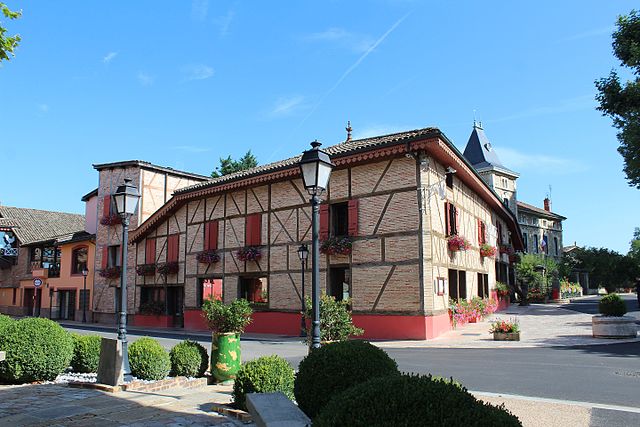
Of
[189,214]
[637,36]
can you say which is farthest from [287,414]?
[637,36]

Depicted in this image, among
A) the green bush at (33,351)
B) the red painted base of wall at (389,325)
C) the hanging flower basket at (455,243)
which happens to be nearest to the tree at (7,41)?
the green bush at (33,351)

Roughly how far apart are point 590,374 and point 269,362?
611cm

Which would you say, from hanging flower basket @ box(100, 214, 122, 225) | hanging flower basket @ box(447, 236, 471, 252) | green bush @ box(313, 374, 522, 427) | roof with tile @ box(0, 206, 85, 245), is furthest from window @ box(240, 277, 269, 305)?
roof with tile @ box(0, 206, 85, 245)

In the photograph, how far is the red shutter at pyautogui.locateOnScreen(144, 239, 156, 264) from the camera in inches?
1036

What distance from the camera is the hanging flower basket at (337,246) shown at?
1777 cm

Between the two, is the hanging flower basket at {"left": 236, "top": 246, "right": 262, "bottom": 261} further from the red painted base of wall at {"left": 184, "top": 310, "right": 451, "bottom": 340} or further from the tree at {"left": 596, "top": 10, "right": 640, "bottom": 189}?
the tree at {"left": 596, "top": 10, "right": 640, "bottom": 189}

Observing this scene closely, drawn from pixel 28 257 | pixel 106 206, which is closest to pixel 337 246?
pixel 106 206

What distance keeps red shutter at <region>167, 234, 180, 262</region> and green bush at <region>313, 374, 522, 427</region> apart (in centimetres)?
2332

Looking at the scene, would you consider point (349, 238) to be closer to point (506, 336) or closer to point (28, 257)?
point (506, 336)

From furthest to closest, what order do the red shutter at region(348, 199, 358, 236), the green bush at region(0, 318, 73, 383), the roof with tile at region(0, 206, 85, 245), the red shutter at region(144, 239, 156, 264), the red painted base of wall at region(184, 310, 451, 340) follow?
the roof with tile at region(0, 206, 85, 245), the red shutter at region(144, 239, 156, 264), the red shutter at region(348, 199, 358, 236), the red painted base of wall at region(184, 310, 451, 340), the green bush at region(0, 318, 73, 383)

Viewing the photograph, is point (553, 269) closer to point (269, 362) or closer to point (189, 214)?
point (189, 214)

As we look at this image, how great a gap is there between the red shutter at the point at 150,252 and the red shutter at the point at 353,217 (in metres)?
12.9

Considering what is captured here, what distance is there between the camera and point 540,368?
974 cm

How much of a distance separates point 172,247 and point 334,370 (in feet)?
72.2
